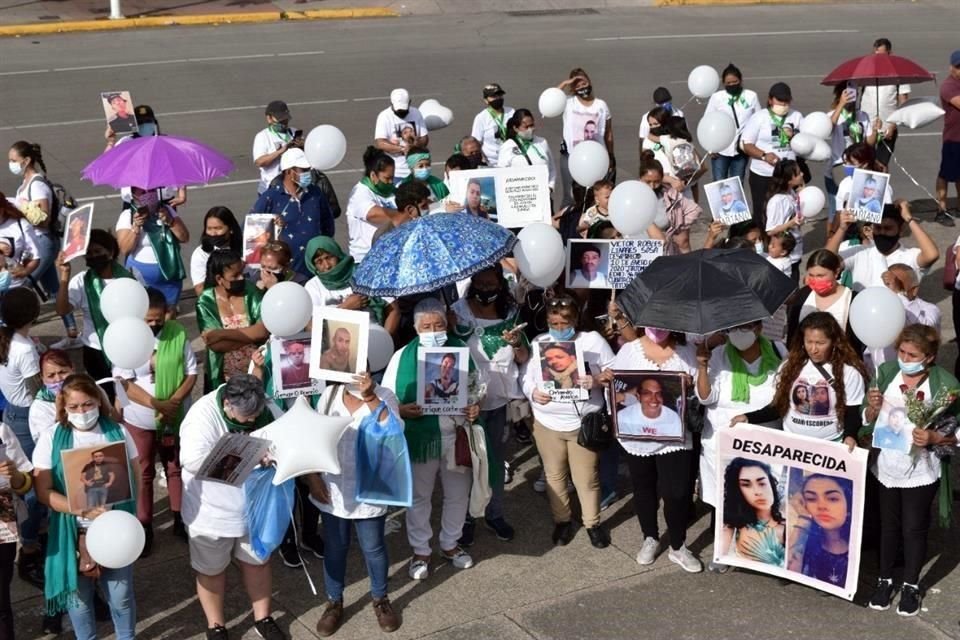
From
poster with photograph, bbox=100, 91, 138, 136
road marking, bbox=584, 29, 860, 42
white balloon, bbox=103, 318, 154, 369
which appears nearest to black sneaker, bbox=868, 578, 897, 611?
white balloon, bbox=103, 318, 154, 369

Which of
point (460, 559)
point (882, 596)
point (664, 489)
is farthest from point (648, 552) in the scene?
point (882, 596)

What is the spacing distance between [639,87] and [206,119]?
6.54 metres

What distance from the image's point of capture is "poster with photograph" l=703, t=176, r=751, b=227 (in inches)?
411

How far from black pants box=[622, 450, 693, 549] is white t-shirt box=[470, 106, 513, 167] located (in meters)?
5.95

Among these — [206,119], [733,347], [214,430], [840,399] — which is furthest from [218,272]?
[206,119]

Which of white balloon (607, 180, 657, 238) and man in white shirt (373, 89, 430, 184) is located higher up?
man in white shirt (373, 89, 430, 184)

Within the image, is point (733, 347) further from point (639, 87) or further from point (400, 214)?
point (639, 87)

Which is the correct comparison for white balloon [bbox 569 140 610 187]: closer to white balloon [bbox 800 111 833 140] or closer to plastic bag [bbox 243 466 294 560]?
white balloon [bbox 800 111 833 140]

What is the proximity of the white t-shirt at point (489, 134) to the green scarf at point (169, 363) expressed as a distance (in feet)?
19.5

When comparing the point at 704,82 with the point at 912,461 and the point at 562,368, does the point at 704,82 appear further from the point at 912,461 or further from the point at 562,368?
the point at 912,461

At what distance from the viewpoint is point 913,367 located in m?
7.37

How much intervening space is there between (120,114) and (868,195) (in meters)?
6.58

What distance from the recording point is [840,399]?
758 centimetres

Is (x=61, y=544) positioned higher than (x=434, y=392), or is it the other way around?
(x=434, y=392)
